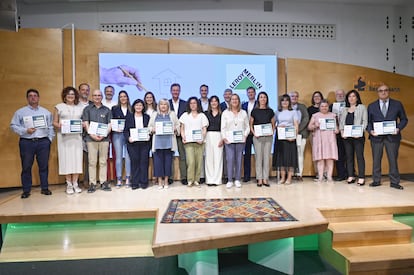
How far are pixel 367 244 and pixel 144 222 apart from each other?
88.9 inches

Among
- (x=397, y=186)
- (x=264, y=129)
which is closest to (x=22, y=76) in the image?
(x=264, y=129)

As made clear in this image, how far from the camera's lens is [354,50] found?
21.5 ft

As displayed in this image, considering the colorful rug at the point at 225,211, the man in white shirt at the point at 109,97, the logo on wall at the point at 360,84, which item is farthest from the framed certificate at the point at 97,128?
the logo on wall at the point at 360,84

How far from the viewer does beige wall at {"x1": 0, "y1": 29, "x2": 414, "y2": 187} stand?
4.84 m

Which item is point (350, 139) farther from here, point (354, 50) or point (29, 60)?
point (29, 60)

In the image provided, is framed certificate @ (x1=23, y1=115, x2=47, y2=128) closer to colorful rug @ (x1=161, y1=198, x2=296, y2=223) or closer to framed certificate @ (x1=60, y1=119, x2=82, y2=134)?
framed certificate @ (x1=60, y1=119, x2=82, y2=134)

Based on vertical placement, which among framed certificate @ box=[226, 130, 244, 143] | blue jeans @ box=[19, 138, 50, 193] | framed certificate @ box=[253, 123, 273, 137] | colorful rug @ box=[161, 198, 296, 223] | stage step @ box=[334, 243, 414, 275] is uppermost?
framed certificate @ box=[253, 123, 273, 137]

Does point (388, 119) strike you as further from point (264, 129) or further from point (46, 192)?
point (46, 192)

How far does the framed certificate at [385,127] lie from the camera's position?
4238 mm

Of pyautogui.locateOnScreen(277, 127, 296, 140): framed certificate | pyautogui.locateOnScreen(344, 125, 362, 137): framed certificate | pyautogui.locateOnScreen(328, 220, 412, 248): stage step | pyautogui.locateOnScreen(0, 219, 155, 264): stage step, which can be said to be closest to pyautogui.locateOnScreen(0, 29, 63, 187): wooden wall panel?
pyautogui.locateOnScreen(0, 219, 155, 264): stage step

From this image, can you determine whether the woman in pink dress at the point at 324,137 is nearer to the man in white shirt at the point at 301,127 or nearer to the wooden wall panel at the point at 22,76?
the man in white shirt at the point at 301,127

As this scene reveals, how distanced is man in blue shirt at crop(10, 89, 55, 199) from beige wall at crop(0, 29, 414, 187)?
0.95 m

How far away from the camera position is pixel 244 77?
5.43 metres

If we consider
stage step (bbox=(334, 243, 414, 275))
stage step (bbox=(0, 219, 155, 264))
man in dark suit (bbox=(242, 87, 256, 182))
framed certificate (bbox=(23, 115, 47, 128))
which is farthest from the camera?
man in dark suit (bbox=(242, 87, 256, 182))
